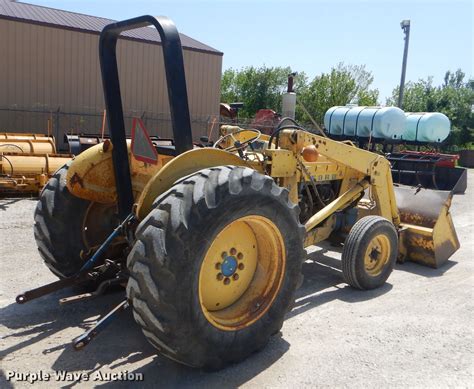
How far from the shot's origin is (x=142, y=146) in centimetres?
361

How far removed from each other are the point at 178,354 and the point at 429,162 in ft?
35.4

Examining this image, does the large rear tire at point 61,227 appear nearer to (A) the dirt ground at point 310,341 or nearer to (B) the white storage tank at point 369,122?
(A) the dirt ground at point 310,341

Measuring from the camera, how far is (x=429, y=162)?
39.4 ft

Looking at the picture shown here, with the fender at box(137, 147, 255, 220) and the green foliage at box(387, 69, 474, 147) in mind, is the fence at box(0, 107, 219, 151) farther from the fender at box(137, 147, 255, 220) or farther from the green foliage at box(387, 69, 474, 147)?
the green foliage at box(387, 69, 474, 147)

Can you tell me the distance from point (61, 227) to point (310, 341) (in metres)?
2.38

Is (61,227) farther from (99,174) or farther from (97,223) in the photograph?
(99,174)

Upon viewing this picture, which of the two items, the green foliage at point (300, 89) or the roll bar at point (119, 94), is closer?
the roll bar at point (119, 94)

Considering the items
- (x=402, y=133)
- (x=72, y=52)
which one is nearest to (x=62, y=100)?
(x=72, y=52)

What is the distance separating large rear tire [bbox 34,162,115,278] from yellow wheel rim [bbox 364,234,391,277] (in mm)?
3010

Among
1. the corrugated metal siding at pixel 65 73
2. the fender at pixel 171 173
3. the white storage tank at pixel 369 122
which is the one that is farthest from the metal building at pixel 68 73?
the fender at pixel 171 173

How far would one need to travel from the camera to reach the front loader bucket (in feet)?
19.9

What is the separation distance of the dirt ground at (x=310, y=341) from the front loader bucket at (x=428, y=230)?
2.04 ft

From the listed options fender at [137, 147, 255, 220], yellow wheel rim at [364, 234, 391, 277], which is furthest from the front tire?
fender at [137, 147, 255, 220]

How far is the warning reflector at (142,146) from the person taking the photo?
3494mm
